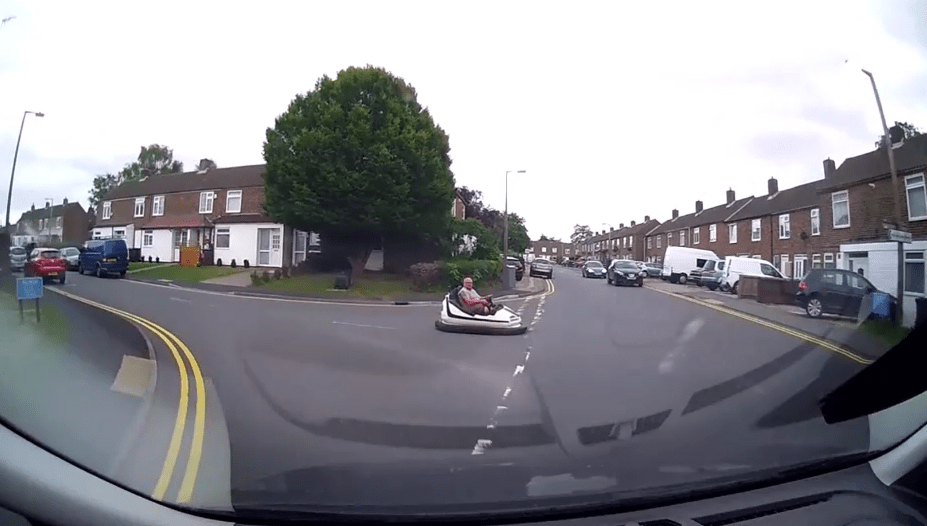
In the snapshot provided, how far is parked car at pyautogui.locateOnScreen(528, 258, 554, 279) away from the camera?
7820 millimetres

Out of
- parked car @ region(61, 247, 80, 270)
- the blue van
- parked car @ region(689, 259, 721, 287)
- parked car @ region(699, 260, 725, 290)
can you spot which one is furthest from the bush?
parked car @ region(689, 259, 721, 287)

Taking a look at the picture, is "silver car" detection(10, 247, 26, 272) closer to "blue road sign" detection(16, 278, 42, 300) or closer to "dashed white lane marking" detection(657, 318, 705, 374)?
"blue road sign" detection(16, 278, 42, 300)

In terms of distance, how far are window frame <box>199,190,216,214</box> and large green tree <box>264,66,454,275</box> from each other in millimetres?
532

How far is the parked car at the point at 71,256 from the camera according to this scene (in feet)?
11.6

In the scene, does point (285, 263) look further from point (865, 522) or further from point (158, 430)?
point (865, 522)

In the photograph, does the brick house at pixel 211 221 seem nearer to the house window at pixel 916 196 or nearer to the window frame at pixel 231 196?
the window frame at pixel 231 196

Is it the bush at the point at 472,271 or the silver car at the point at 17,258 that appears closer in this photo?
the silver car at the point at 17,258

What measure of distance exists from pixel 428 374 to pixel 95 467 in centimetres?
218

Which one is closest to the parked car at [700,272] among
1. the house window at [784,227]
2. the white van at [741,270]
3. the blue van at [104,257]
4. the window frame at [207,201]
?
the white van at [741,270]

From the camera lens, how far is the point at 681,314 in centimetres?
675

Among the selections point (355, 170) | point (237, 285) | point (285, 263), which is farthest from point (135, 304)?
point (355, 170)

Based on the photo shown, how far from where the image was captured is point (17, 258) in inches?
124

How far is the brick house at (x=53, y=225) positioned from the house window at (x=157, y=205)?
0.49 metres

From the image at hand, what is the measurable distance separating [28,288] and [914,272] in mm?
6124
